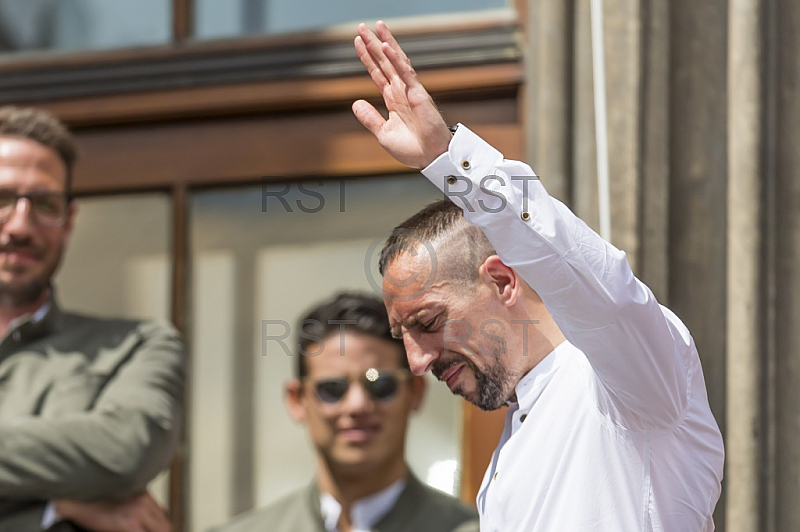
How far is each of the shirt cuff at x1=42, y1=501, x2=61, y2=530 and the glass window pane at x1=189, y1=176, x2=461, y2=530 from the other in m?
0.83

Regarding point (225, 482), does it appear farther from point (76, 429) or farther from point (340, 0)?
point (340, 0)

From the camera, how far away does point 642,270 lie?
8.54ft

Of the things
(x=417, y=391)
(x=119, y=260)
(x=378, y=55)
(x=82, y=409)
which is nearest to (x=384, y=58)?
(x=378, y=55)

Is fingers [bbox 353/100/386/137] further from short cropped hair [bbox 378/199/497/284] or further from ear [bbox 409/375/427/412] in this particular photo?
ear [bbox 409/375/427/412]

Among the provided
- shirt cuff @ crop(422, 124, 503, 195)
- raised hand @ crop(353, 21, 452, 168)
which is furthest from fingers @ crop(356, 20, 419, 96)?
shirt cuff @ crop(422, 124, 503, 195)

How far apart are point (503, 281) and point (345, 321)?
1.08m

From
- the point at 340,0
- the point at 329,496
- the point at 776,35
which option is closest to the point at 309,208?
the point at 340,0

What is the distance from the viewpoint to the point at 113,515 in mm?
2420

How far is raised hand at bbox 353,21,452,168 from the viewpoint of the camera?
1652mm

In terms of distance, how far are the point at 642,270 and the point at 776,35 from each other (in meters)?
0.60

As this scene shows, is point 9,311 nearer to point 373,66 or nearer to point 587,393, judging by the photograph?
point 373,66

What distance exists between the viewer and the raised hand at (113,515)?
239 centimetres

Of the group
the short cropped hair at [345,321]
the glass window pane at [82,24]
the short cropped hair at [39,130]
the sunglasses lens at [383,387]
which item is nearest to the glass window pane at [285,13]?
the glass window pane at [82,24]

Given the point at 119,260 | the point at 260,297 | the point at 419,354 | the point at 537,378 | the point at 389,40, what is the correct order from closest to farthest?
the point at 389,40 < the point at 537,378 < the point at 419,354 < the point at 260,297 < the point at 119,260
